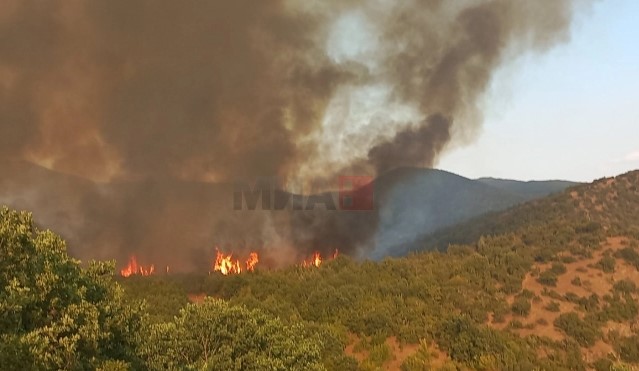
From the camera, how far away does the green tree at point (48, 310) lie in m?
11.6

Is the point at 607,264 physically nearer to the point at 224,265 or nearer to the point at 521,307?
the point at 521,307

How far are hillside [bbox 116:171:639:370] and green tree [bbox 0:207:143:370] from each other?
21445mm

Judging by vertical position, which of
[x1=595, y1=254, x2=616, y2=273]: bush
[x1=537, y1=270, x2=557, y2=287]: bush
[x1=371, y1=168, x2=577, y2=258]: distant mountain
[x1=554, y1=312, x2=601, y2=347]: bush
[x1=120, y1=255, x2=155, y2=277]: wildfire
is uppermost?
[x1=371, y1=168, x2=577, y2=258]: distant mountain

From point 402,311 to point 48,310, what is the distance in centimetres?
3441

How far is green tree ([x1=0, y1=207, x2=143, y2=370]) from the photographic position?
458 inches

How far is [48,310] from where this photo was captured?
43.6 ft

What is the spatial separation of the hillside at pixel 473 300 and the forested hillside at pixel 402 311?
14 cm

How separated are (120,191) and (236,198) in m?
23.3

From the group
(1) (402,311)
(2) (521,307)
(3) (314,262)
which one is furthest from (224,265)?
(2) (521,307)

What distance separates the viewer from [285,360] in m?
20.5

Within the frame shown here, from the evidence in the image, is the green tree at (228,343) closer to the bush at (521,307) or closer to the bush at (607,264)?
the bush at (521,307)

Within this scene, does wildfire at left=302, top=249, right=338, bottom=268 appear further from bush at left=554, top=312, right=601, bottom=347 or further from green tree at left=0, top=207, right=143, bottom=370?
green tree at left=0, top=207, right=143, bottom=370

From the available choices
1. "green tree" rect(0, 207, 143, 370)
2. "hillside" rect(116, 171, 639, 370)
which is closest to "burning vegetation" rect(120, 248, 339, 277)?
"hillside" rect(116, 171, 639, 370)

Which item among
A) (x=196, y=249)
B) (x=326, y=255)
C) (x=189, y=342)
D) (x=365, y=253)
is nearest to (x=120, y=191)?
(x=196, y=249)
